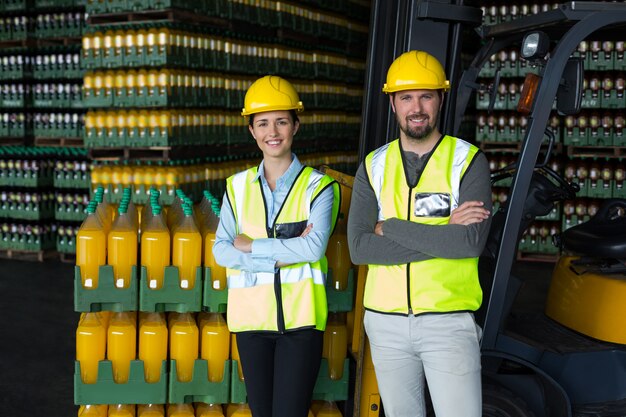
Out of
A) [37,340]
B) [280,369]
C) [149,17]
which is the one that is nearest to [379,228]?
[280,369]

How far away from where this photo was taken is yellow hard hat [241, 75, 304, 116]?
3.54 m

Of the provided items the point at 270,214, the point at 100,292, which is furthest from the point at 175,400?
the point at 270,214

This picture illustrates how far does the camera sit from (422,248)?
125 inches

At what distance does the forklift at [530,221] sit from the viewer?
3.71m

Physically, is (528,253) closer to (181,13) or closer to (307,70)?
(307,70)

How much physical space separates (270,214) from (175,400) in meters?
1.19

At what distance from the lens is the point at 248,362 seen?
11.4 ft

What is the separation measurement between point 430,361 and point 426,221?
0.57 metres

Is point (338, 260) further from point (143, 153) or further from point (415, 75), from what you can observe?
point (143, 153)

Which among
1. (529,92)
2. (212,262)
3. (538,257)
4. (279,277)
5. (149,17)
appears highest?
(149,17)

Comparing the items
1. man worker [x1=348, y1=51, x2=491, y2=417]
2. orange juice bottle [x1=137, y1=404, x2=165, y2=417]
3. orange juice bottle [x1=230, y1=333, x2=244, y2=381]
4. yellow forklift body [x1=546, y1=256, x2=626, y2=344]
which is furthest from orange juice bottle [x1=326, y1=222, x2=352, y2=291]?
yellow forklift body [x1=546, y1=256, x2=626, y2=344]

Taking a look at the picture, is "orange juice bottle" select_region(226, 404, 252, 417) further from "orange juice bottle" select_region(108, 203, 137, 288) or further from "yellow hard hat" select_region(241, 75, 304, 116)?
"yellow hard hat" select_region(241, 75, 304, 116)

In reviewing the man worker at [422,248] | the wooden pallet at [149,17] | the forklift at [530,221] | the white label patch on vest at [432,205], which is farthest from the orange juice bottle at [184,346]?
the wooden pallet at [149,17]

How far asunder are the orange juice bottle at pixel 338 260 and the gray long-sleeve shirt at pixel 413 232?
0.78 meters
